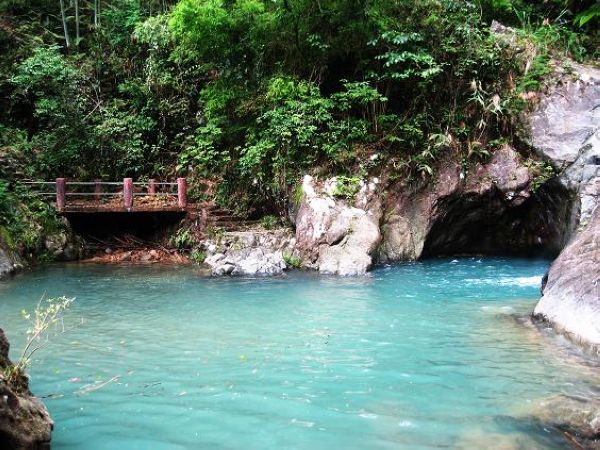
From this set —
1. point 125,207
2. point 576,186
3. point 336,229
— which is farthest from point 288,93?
point 576,186

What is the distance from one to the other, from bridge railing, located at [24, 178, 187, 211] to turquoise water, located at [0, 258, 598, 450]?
192 inches

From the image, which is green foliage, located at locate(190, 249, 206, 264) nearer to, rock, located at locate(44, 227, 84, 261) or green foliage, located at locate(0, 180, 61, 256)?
rock, located at locate(44, 227, 84, 261)

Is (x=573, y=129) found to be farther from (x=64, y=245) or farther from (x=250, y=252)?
(x=64, y=245)

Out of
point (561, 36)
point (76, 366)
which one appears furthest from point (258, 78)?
point (76, 366)

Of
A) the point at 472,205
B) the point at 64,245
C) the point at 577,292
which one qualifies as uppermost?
the point at 472,205

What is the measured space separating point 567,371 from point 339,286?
211 inches

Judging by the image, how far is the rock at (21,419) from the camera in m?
3.67

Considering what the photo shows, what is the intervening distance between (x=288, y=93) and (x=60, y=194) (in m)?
6.80

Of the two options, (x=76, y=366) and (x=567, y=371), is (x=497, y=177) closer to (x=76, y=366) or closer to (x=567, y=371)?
(x=567, y=371)

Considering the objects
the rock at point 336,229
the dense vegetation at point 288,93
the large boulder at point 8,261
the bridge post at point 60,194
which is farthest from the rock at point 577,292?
the bridge post at point 60,194

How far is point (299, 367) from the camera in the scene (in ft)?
19.9

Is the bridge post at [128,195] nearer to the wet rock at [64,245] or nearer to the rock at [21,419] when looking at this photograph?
the wet rock at [64,245]

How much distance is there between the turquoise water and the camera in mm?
4457

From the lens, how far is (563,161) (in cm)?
1301
